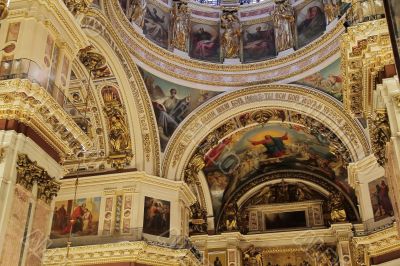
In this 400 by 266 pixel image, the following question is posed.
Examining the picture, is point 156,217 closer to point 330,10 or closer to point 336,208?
point 336,208

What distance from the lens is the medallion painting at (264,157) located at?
57.4ft

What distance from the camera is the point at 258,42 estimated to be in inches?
674

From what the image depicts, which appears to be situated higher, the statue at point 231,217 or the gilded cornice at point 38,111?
the statue at point 231,217

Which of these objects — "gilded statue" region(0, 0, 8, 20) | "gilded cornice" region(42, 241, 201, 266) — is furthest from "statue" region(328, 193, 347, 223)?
"gilded statue" region(0, 0, 8, 20)

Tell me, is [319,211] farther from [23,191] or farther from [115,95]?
[23,191]

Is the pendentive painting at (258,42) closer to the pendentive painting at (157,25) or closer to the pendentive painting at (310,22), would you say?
the pendentive painting at (310,22)

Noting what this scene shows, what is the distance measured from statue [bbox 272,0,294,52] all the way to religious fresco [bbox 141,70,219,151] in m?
2.71

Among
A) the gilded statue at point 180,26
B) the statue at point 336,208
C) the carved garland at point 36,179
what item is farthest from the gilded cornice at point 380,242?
the gilded statue at point 180,26

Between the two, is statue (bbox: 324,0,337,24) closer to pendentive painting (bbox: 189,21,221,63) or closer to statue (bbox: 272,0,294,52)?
statue (bbox: 272,0,294,52)

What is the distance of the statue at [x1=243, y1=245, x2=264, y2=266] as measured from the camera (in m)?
18.4

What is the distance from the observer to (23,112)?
27.7 feet

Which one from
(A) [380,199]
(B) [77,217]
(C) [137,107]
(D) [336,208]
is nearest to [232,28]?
(C) [137,107]

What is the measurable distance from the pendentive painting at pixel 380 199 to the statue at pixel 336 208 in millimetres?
4596

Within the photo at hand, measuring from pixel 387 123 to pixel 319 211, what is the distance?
1177 cm
